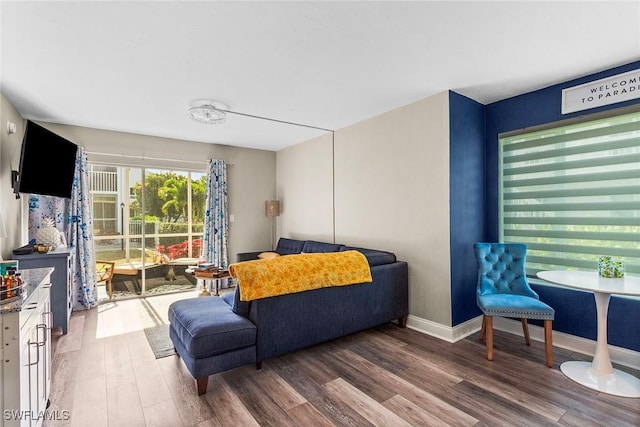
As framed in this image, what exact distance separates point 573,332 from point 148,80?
4.61 meters

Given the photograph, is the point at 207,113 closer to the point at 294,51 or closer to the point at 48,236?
the point at 294,51

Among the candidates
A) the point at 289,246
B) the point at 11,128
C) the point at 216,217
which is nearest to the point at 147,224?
the point at 216,217

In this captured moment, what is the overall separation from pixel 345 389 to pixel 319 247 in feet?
7.99

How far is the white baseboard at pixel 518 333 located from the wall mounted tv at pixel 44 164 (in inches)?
165

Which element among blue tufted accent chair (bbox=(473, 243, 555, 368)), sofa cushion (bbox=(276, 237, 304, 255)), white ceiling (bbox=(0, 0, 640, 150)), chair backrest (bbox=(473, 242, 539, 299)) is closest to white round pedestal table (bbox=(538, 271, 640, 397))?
blue tufted accent chair (bbox=(473, 243, 555, 368))

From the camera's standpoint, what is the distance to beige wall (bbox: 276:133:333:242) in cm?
491

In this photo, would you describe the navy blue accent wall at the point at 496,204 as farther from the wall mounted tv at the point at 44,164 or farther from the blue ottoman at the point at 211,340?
the wall mounted tv at the point at 44,164

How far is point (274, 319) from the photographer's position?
2.57 meters

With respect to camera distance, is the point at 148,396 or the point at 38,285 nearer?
the point at 38,285

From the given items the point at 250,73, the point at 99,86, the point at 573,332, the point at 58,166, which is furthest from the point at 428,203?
the point at 58,166

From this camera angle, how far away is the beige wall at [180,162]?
3.43m

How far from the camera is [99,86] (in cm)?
303

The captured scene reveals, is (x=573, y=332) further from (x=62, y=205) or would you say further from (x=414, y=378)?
(x=62, y=205)

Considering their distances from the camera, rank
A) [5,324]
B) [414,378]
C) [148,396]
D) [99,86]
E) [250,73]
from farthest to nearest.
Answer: [99,86] → [250,73] → [414,378] → [148,396] → [5,324]
